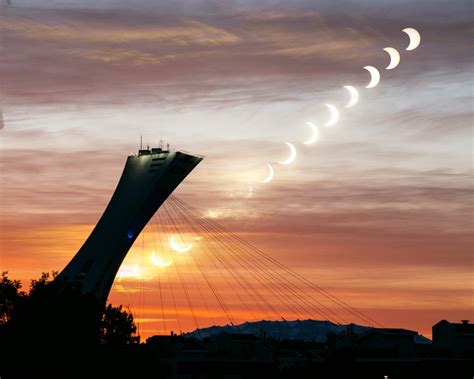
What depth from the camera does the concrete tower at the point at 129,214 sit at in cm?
14800

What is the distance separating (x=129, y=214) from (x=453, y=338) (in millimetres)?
57862

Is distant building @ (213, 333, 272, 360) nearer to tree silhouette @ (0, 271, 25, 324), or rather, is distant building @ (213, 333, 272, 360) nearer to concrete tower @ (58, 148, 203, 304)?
concrete tower @ (58, 148, 203, 304)

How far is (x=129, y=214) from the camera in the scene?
494 feet

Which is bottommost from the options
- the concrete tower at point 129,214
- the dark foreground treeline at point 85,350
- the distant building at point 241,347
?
the dark foreground treeline at point 85,350

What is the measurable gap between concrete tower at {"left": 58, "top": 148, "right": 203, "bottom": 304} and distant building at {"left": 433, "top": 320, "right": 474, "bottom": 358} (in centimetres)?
5245

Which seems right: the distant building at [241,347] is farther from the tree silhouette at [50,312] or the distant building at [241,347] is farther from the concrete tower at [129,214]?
the tree silhouette at [50,312]

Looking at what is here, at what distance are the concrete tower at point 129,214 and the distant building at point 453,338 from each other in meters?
52.5

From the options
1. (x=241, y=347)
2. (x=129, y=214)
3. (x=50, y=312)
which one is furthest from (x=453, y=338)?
(x=50, y=312)

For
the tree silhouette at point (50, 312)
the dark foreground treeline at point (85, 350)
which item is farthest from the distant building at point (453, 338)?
the tree silhouette at point (50, 312)

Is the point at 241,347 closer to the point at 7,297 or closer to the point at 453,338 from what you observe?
the point at 453,338

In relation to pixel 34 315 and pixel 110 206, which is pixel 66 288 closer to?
pixel 34 315

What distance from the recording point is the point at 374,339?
14962 cm

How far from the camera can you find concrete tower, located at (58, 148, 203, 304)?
148m

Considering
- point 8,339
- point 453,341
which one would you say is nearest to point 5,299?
point 8,339
